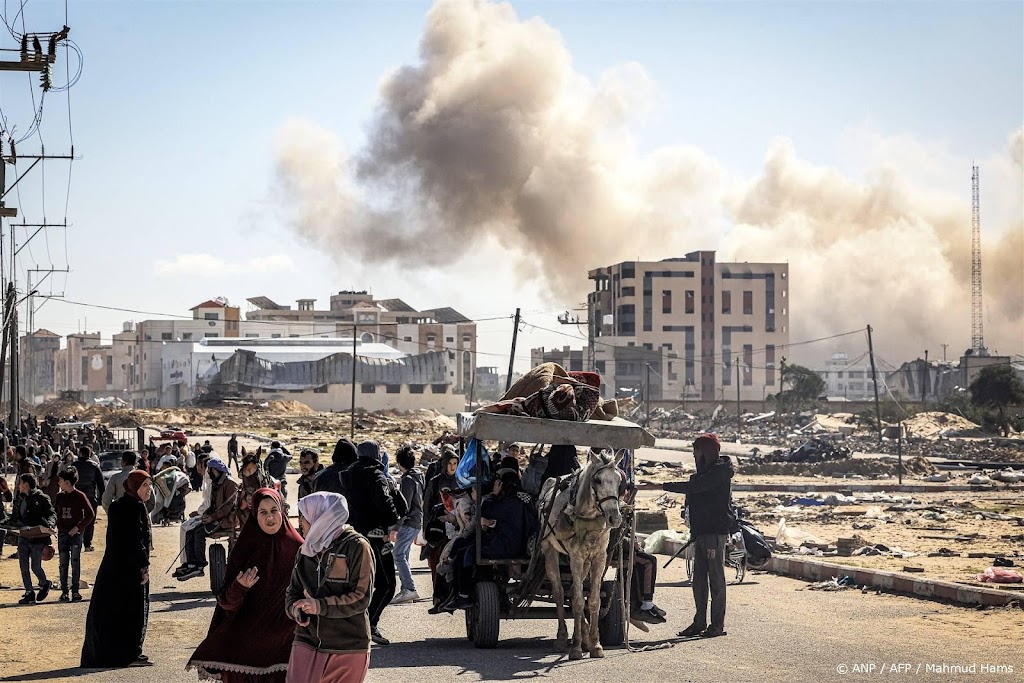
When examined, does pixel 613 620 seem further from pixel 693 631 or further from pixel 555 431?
pixel 555 431

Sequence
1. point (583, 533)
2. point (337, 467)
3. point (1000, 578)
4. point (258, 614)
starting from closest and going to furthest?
1. point (258, 614)
2. point (583, 533)
3. point (337, 467)
4. point (1000, 578)

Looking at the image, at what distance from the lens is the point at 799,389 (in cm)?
11031

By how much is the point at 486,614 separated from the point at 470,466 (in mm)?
2034

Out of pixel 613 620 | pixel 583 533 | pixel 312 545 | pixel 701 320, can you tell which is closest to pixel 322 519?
pixel 312 545

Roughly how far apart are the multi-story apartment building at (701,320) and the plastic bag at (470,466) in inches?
4570

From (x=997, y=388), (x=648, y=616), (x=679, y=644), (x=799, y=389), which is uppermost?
(x=799, y=389)

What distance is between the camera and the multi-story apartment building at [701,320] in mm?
131250

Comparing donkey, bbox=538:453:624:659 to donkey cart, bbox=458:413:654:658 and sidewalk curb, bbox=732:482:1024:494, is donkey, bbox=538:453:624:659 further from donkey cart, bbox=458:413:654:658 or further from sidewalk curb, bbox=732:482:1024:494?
sidewalk curb, bbox=732:482:1024:494

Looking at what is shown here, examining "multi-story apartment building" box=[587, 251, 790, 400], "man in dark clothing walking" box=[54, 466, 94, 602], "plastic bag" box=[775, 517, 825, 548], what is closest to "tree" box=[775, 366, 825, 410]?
"multi-story apartment building" box=[587, 251, 790, 400]

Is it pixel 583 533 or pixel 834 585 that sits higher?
pixel 583 533

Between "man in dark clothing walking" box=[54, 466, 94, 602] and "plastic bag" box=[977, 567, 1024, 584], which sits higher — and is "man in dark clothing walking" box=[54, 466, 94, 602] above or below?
above

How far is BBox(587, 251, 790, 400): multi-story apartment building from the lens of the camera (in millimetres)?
131250

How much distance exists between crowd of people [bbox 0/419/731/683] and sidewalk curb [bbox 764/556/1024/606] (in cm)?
321

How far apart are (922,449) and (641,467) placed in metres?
19.4
